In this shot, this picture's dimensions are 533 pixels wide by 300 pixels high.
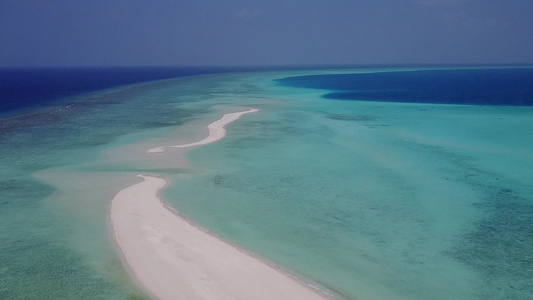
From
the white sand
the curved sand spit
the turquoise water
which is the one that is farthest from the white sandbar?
the white sand

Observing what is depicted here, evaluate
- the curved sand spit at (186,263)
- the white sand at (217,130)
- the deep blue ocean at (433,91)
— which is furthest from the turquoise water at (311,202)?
the deep blue ocean at (433,91)

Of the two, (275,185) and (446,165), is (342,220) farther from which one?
(446,165)

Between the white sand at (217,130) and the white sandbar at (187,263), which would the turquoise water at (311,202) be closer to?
the white sandbar at (187,263)

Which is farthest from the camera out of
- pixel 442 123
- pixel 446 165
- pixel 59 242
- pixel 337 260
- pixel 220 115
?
pixel 220 115

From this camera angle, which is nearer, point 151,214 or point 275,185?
point 151,214

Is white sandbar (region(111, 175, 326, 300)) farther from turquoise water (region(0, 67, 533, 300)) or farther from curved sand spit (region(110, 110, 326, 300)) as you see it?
turquoise water (region(0, 67, 533, 300))

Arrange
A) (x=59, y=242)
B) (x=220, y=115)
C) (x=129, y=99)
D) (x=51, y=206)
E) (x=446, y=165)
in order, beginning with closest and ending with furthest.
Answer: (x=59, y=242) → (x=51, y=206) → (x=446, y=165) → (x=220, y=115) → (x=129, y=99)

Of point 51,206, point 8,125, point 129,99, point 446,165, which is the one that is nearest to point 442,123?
point 446,165
